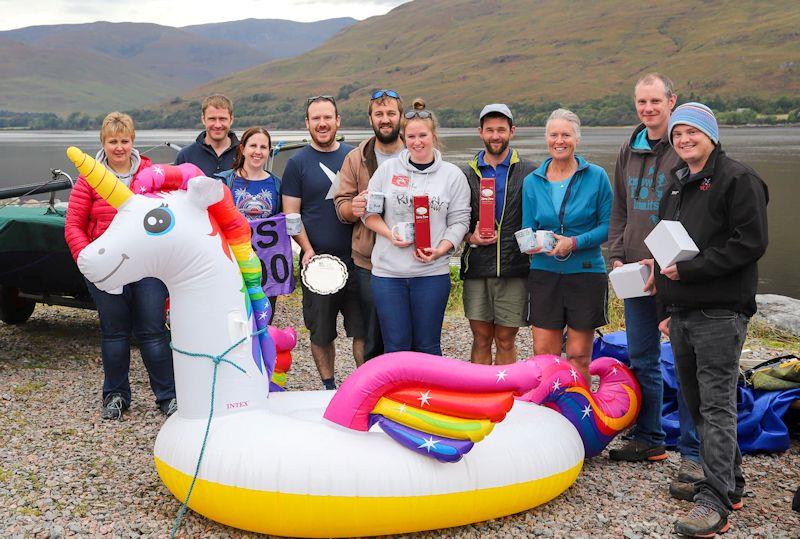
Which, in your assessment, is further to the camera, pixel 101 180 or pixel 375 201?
pixel 375 201

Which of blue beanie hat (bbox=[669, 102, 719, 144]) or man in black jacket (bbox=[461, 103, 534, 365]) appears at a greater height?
blue beanie hat (bbox=[669, 102, 719, 144])

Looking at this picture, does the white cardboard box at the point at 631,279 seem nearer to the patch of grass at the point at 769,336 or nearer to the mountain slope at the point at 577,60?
the patch of grass at the point at 769,336

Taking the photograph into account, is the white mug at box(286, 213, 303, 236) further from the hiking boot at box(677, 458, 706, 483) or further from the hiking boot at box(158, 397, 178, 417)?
the hiking boot at box(677, 458, 706, 483)

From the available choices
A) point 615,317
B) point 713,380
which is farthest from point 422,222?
point 615,317

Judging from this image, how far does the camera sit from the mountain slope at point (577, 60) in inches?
4163

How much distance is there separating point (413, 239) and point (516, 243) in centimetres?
74

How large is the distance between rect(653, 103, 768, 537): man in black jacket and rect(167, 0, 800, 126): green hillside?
92.1m

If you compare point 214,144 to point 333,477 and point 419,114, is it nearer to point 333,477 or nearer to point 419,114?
point 419,114

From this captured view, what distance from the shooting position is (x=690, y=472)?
14.9 ft

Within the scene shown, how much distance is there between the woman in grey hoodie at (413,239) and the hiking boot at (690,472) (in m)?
1.64

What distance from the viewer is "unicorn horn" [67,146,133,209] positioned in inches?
152

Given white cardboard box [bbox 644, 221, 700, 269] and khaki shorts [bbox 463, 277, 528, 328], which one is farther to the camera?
khaki shorts [bbox 463, 277, 528, 328]

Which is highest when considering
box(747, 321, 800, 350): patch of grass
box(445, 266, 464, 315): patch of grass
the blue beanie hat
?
the blue beanie hat

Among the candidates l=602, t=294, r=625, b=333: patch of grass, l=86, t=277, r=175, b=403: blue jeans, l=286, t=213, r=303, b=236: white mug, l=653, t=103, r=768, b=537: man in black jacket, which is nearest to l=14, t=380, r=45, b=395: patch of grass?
l=86, t=277, r=175, b=403: blue jeans
